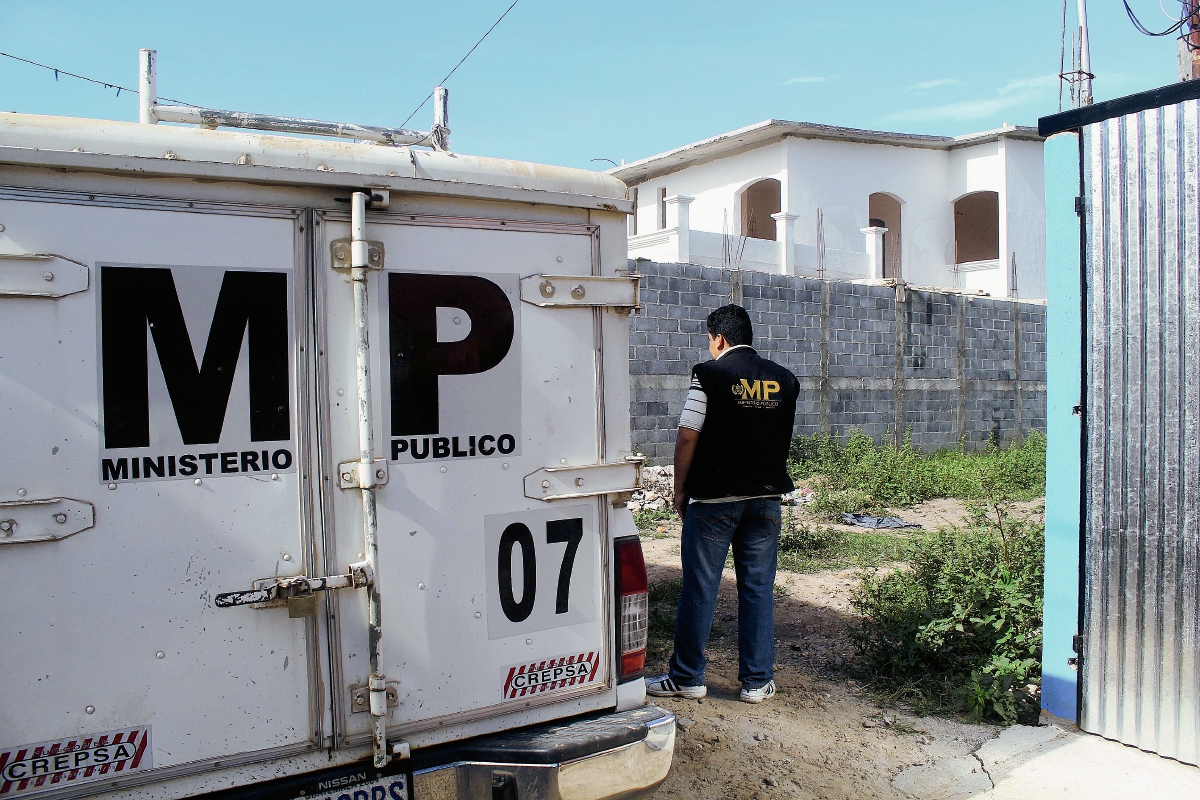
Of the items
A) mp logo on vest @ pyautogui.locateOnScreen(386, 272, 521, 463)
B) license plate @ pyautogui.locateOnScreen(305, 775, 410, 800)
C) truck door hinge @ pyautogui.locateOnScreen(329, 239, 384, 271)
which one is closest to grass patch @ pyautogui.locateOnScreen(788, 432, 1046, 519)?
mp logo on vest @ pyautogui.locateOnScreen(386, 272, 521, 463)

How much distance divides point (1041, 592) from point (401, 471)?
3.43 meters

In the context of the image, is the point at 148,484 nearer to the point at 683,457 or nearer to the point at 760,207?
the point at 683,457

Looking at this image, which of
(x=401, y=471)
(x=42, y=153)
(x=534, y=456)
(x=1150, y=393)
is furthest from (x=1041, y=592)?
(x=42, y=153)

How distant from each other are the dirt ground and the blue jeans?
19 cm

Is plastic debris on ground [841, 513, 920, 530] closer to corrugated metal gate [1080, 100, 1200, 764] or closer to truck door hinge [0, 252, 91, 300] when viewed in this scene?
corrugated metal gate [1080, 100, 1200, 764]

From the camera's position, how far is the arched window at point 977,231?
21781 mm

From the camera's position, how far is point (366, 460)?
210 cm

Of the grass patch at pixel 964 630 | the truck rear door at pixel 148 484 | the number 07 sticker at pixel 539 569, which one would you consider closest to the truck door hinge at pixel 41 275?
the truck rear door at pixel 148 484

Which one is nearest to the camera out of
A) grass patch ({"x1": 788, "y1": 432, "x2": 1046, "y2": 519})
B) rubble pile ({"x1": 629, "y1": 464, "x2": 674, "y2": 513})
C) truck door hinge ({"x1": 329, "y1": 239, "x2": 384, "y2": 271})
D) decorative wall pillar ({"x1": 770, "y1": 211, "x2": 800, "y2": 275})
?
truck door hinge ({"x1": 329, "y1": 239, "x2": 384, "y2": 271})

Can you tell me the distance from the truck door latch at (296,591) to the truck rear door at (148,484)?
1.0 inches

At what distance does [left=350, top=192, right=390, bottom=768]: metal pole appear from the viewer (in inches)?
82.1

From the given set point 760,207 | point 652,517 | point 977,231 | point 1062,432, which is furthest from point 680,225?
point 977,231

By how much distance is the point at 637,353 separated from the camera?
9.62 m

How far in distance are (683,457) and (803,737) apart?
129 centimetres
